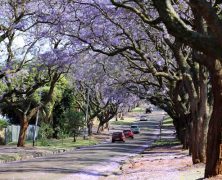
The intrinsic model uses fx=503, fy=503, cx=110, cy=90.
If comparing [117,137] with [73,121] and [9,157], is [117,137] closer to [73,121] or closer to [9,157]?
[73,121]

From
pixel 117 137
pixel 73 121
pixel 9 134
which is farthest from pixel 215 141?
pixel 117 137

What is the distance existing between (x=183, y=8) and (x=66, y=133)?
115 feet

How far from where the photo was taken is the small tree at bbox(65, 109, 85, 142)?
5316 centimetres

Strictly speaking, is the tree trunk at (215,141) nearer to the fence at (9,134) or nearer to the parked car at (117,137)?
the fence at (9,134)

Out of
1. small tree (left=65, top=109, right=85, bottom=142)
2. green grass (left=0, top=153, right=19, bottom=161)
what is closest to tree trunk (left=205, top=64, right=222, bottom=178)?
green grass (left=0, top=153, right=19, bottom=161)

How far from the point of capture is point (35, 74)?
1559 inches

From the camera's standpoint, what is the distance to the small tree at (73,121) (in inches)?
2093

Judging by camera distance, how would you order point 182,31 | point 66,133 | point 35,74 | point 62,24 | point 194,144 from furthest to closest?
1. point 66,133
2. point 35,74
3. point 62,24
4. point 194,144
5. point 182,31

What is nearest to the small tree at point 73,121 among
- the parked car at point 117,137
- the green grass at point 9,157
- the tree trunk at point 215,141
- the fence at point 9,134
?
the parked car at point 117,137

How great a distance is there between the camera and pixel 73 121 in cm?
5359

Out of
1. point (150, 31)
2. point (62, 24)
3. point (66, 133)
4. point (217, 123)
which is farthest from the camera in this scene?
point (66, 133)

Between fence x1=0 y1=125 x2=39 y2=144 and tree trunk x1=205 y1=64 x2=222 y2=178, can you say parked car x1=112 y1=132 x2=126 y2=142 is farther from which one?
tree trunk x1=205 y1=64 x2=222 y2=178

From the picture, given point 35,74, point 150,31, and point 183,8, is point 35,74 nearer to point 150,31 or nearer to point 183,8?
point 150,31

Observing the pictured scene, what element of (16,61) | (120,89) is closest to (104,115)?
(120,89)
